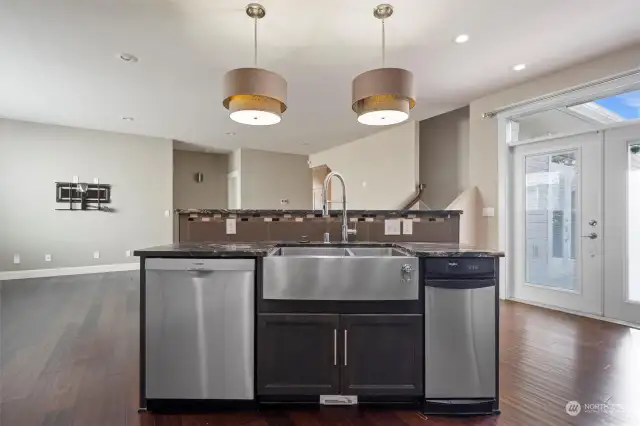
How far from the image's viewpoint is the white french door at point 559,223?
345 cm

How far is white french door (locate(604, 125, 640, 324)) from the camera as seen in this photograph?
3.17m

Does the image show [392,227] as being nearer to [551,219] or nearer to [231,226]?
[231,226]

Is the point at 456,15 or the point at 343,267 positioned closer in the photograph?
the point at 343,267

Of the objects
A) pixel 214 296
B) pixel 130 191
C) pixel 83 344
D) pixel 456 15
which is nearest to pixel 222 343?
pixel 214 296

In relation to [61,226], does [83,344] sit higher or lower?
lower

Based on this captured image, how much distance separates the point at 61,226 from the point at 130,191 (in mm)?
1281

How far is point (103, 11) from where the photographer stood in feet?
8.30

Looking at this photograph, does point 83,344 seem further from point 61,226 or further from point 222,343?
Answer: point 61,226

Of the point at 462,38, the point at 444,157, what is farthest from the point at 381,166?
the point at 462,38

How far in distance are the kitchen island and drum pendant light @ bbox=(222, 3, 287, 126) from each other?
936 mm

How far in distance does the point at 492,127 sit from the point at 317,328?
3.92 metres

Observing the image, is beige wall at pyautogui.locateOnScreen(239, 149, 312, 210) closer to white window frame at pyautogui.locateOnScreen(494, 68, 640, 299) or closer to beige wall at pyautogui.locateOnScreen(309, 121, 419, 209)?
beige wall at pyautogui.locateOnScreen(309, 121, 419, 209)

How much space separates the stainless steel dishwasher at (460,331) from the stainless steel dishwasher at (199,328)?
95 centimetres

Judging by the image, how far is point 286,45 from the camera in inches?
120
